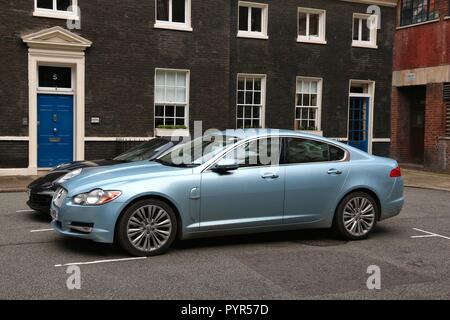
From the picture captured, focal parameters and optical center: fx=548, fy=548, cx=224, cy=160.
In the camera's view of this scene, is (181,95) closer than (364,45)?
Yes

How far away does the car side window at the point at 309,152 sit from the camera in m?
7.51

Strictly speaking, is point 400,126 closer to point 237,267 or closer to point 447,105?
point 447,105

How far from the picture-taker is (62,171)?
929 centimetres

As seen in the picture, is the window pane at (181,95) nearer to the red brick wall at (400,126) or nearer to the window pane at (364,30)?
the window pane at (364,30)

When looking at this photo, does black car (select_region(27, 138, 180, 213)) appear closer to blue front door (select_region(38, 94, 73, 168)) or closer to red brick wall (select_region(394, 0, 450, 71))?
blue front door (select_region(38, 94, 73, 168))

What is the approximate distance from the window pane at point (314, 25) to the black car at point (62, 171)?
37.6ft

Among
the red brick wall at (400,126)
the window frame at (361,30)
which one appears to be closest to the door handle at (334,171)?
the window frame at (361,30)

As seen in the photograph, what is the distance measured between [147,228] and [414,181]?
39.8ft

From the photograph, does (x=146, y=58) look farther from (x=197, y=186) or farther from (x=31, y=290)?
(x=31, y=290)

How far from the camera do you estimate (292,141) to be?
7574 millimetres

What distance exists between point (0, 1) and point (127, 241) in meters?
10.8

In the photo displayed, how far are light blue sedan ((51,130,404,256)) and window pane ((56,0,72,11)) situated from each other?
31.1ft

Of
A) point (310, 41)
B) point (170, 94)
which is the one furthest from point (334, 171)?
point (310, 41)

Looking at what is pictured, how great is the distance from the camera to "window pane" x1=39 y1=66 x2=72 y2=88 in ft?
51.0
